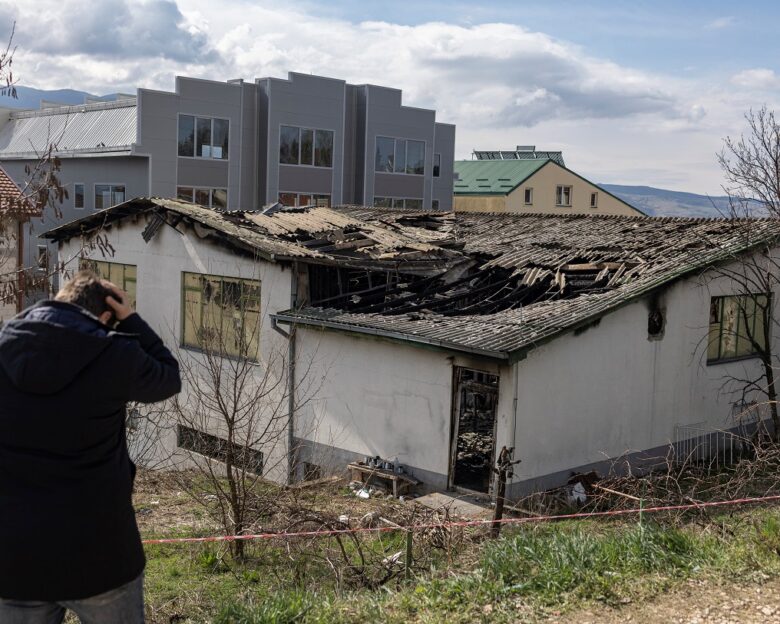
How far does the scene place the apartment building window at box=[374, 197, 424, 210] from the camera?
43.7m

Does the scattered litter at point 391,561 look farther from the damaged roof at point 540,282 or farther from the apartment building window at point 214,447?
the apartment building window at point 214,447

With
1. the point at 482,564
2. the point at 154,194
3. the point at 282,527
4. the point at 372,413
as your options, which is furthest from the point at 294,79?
the point at 482,564

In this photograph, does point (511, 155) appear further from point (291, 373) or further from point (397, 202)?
point (291, 373)

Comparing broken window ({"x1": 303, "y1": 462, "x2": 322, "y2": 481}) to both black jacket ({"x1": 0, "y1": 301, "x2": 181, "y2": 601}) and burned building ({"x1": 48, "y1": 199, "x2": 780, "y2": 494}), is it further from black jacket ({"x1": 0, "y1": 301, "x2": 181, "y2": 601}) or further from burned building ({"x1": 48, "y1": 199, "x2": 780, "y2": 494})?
black jacket ({"x1": 0, "y1": 301, "x2": 181, "y2": 601})

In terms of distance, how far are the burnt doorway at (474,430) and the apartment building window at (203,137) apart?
24.3 metres

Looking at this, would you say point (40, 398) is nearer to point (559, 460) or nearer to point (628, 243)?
point (559, 460)

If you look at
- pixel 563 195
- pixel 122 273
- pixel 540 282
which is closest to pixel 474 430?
pixel 540 282

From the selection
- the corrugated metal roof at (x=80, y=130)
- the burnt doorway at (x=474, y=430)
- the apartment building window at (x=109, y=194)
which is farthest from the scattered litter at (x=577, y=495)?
the apartment building window at (x=109, y=194)

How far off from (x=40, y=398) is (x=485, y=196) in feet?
160

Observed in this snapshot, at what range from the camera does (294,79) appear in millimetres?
39344

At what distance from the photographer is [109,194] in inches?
1469

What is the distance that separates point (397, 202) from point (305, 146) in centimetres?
634

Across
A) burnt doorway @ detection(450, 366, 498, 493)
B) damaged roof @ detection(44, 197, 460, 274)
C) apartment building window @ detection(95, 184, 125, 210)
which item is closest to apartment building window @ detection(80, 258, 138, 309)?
damaged roof @ detection(44, 197, 460, 274)

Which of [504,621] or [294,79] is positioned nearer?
[504,621]
